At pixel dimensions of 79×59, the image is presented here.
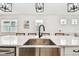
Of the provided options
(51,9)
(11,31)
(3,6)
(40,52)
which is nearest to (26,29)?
(11,31)

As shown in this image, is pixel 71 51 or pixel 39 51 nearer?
pixel 71 51

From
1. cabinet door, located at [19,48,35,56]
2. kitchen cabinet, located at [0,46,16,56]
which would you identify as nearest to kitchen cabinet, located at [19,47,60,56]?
cabinet door, located at [19,48,35,56]

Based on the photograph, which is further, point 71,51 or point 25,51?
point 25,51

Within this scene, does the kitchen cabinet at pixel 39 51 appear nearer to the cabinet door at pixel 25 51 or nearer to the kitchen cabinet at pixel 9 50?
the cabinet door at pixel 25 51

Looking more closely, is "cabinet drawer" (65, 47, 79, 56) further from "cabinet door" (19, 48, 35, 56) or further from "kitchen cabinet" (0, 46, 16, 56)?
"kitchen cabinet" (0, 46, 16, 56)

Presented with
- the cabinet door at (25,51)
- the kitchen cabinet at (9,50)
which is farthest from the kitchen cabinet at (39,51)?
the kitchen cabinet at (9,50)

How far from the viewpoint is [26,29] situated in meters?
10.0

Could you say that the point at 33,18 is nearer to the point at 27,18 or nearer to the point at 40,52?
the point at 27,18

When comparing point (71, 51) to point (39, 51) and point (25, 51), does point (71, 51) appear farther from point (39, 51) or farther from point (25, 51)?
point (25, 51)

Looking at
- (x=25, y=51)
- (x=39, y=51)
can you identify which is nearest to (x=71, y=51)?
(x=39, y=51)

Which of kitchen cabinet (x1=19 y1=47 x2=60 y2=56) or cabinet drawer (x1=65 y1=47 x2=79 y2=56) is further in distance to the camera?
kitchen cabinet (x1=19 y1=47 x2=60 y2=56)

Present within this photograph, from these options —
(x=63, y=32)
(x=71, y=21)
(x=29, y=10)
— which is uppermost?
(x=29, y=10)

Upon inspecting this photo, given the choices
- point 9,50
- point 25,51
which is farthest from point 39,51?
point 9,50

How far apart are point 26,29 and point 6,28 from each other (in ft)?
4.59
